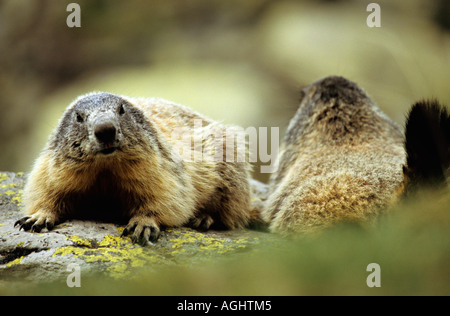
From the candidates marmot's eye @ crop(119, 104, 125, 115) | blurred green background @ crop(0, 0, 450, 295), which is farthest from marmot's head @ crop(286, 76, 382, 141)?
marmot's eye @ crop(119, 104, 125, 115)

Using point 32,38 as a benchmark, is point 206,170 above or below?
below

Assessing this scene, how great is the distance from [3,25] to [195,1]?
23.6 feet

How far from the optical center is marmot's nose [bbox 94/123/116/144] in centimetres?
497

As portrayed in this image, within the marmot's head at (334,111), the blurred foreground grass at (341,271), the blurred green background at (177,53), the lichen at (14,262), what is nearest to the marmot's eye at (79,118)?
the lichen at (14,262)

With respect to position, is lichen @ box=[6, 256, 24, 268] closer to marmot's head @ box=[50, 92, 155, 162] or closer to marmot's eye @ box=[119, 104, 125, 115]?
marmot's head @ box=[50, 92, 155, 162]

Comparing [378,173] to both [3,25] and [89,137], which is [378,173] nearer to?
[89,137]

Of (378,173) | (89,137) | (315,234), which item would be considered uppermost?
(89,137)

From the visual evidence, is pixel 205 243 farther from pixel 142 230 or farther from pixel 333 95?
pixel 333 95

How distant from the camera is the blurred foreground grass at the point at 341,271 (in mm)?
1896

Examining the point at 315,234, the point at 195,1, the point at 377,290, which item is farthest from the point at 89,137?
the point at 195,1

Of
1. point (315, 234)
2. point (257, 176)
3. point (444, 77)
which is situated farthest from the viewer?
point (257, 176)

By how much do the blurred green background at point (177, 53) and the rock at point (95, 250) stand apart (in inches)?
363

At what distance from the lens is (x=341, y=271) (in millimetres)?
2004

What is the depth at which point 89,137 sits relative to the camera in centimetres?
512
